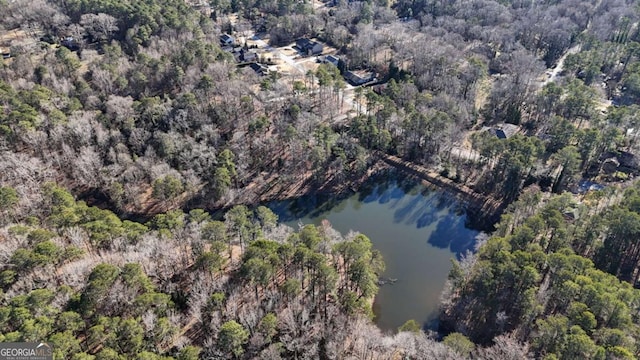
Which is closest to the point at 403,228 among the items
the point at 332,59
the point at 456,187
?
the point at 456,187

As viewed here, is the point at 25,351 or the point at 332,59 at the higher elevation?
the point at 332,59

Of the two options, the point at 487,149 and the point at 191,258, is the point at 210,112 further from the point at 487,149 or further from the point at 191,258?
the point at 487,149

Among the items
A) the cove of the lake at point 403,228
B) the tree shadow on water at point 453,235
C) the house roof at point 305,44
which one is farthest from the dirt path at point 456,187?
the house roof at point 305,44

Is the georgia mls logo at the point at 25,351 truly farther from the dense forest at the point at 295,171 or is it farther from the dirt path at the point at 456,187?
the dirt path at the point at 456,187

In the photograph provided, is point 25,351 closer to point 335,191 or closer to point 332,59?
point 335,191

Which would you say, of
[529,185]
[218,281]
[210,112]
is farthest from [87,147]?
[529,185]
